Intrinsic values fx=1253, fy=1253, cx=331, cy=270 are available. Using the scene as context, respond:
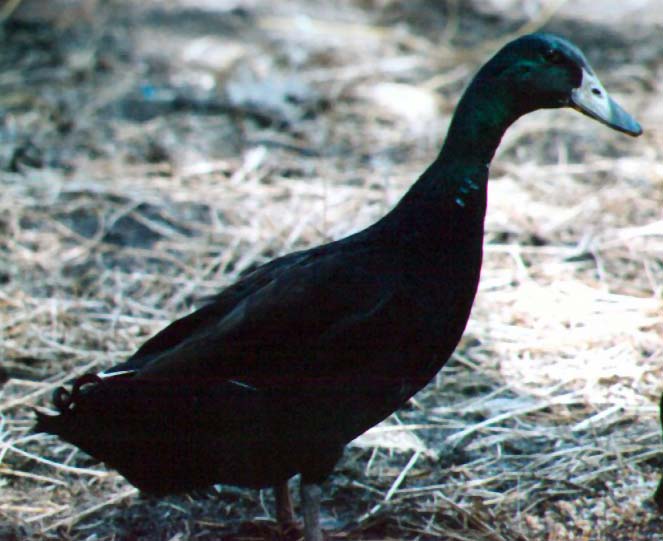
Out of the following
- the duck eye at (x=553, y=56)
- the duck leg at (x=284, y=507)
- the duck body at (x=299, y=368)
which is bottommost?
the duck leg at (x=284, y=507)

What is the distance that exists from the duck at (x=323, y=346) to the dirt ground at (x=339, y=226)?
1.26 feet

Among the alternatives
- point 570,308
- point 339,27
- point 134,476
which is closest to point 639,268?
point 570,308

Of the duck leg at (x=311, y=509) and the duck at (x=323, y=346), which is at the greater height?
the duck at (x=323, y=346)

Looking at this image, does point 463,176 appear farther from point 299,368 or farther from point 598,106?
point 299,368

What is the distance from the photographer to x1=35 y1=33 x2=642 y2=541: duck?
9.86 feet

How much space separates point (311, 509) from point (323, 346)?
17.2 inches

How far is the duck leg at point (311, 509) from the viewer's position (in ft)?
10.2

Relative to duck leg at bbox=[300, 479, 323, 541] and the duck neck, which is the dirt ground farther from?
the duck neck

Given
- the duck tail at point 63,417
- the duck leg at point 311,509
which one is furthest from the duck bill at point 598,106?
the duck tail at point 63,417

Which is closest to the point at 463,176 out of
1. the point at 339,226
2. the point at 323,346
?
the point at 323,346

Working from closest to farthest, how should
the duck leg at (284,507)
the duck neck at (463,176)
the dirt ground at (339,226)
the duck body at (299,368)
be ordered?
the duck body at (299,368), the duck neck at (463,176), the duck leg at (284,507), the dirt ground at (339,226)

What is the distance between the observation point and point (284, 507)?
3.35m

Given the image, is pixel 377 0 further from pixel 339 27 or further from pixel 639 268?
pixel 639 268

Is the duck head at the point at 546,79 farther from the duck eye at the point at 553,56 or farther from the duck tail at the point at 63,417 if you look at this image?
the duck tail at the point at 63,417
